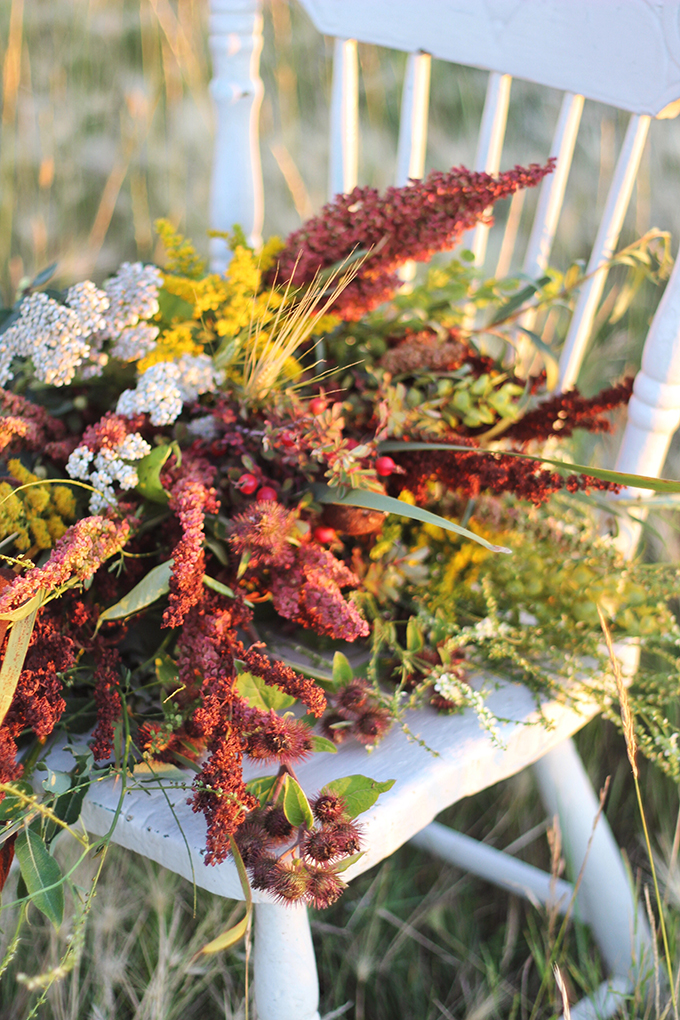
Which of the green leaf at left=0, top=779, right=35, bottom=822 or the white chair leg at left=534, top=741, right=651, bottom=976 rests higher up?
the green leaf at left=0, top=779, right=35, bottom=822

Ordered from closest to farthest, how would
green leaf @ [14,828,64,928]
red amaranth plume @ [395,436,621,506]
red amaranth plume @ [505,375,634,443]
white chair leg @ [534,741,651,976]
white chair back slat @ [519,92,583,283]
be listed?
green leaf @ [14,828,64,928] < red amaranth plume @ [395,436,621,506] < red amaranth plume @ [505,375,634,443] < white chair back slat @ [519,92,583,283] < white chair leg @ [534,741,651,976]

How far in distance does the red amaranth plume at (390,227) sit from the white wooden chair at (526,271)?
4.7 inches

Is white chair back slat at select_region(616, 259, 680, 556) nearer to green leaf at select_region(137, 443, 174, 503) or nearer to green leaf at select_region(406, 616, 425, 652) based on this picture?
green leaf at select_region(406, 616, 425, 652)

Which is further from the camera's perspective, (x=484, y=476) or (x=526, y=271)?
(x=526, y=271)

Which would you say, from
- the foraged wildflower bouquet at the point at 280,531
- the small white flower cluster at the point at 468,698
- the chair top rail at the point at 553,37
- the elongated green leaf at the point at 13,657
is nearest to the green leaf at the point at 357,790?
the foraged wildflower bouquet at the point at 280,531

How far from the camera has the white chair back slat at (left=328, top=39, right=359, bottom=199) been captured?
2.91 feet

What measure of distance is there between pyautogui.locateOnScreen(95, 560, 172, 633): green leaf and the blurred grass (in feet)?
1.50

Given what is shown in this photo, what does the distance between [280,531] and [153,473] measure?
0.10 meters

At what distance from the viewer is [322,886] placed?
490 millimetres

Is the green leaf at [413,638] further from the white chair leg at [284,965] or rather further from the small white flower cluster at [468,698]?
the white chair leg at [284,965]

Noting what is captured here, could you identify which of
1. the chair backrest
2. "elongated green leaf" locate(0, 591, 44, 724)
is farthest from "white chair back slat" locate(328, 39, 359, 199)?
"elongated green leaf" locate(0, 591, 44, 724)

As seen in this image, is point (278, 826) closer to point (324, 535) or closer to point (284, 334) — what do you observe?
point (324, 535)

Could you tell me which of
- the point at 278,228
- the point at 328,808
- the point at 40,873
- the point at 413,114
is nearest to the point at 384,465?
the point at 328,808

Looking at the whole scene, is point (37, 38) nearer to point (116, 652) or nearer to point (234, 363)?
point (234, 363)
